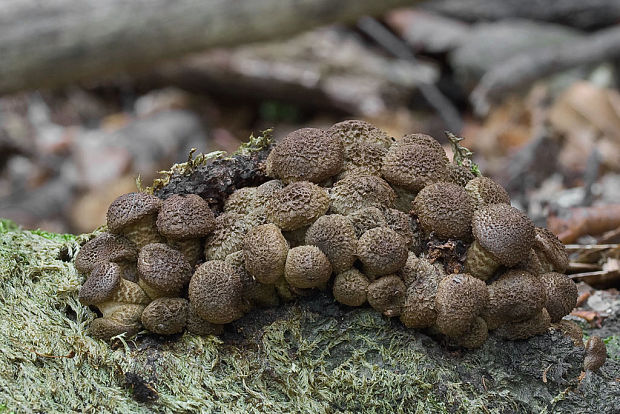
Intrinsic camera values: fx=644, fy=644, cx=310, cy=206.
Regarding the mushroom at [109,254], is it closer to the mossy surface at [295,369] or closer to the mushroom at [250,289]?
the mossy surface at [295,369]

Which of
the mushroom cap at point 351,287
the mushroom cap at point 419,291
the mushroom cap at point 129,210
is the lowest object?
the mushroom cap at point 419,291

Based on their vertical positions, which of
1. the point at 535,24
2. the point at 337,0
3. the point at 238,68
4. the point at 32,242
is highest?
the point at 32,242

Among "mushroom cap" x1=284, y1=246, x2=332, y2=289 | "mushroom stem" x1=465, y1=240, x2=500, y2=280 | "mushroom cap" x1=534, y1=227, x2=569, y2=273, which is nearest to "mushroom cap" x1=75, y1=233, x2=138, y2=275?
"mushroom cap" x1=284, y1=246, x2=332, y2=289

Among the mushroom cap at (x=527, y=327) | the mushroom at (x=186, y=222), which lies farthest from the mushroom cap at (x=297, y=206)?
the mushroom cap at (x=527, y=327)

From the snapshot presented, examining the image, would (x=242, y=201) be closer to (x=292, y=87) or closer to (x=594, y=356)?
(x=594, y=356)

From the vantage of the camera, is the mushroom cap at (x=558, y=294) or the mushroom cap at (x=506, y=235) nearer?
the mushroom cap at (x=506, y=235)

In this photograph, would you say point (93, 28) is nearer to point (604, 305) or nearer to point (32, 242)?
point (32, 242)

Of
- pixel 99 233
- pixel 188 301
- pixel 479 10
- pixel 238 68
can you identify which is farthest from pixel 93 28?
pixel 479 10
